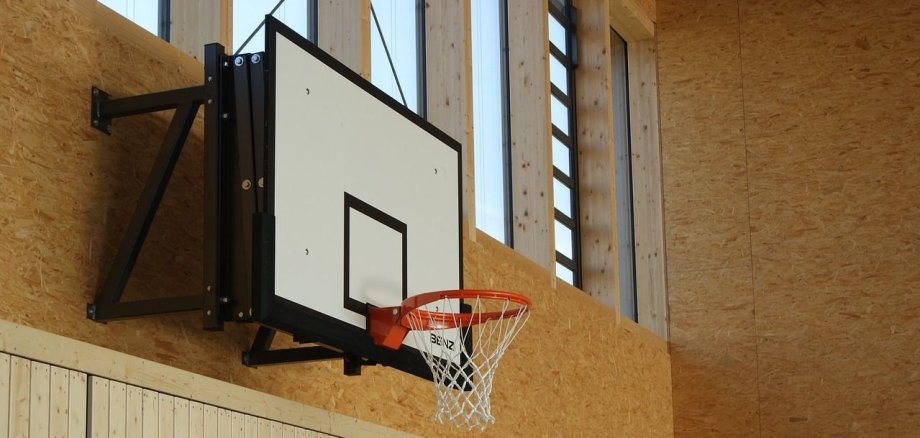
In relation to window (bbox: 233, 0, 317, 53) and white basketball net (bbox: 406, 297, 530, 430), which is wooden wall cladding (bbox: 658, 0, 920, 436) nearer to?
white basketball net (bbox: 406, 297, 530, 430)

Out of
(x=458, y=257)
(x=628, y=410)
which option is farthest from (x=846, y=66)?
(x=458, y=257)

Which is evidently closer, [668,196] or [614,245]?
[614,245]

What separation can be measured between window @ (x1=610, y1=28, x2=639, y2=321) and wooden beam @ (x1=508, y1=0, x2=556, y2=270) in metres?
2.95

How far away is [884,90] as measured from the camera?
13633 mm

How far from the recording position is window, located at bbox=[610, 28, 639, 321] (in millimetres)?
14266

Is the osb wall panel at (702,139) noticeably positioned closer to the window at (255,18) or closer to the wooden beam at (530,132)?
the wooden beam at (530,132)

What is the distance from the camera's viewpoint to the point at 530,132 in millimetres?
11422

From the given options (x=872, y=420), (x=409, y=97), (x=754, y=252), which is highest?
(x=409, y=97)

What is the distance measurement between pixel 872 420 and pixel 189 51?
335 inches

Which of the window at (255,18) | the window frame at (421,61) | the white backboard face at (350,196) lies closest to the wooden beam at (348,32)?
the window at (255,18)

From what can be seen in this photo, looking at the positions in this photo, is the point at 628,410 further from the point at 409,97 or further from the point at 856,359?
the point at 409,97

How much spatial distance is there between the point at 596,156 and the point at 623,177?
1.50 metres

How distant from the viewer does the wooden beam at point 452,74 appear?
9.74m

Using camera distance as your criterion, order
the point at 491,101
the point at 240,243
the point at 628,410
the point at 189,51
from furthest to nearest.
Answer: the point at 628,410, the point at 491,101, the point at 189,51, the point at 240,243
